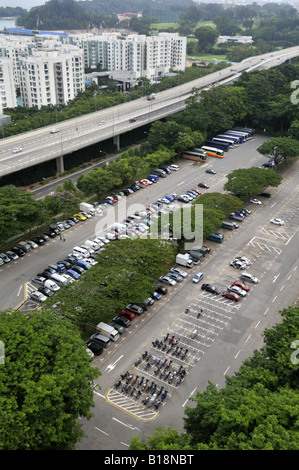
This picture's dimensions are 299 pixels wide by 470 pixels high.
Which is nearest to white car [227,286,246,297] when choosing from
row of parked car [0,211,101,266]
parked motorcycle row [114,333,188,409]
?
parked motorcycle row [114,333,188,409]

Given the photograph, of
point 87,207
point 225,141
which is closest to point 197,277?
point 87,207

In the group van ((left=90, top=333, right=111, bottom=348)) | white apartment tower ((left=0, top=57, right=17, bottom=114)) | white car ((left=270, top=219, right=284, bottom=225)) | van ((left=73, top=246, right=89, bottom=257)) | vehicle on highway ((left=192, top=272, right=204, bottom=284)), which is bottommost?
van ((left=90, top=333, right=111, bottom=348))

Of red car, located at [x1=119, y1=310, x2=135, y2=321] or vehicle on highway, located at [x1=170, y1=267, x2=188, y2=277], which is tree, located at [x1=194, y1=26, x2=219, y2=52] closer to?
vehicle on highway, located at [x1=170, y1=267, x2=188, y2=277]

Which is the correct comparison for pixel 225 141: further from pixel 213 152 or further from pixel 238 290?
pixel 238 290

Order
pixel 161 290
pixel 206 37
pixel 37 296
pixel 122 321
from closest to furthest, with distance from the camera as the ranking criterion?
pixel 122 321
pixel 37 296
pixel 161 290
pixel 206 37

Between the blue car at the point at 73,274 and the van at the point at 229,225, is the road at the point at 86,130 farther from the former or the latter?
the van at the point at 229,225

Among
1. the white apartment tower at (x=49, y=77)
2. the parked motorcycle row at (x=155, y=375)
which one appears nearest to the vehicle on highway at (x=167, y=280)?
the parked motorcycle row at (x=155, y=375)

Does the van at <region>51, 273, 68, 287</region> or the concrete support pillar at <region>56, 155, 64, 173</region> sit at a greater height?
the concrete support pillar at <region>56, 155, 64, 173</region>
